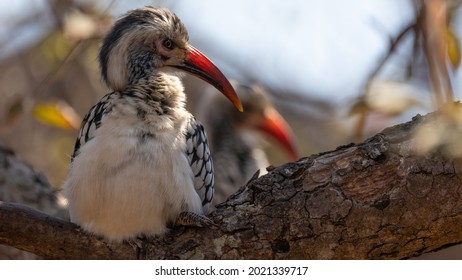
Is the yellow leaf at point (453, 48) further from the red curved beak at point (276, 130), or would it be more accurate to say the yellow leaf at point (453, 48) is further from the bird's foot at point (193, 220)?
the red curved beak at point (276, 130)

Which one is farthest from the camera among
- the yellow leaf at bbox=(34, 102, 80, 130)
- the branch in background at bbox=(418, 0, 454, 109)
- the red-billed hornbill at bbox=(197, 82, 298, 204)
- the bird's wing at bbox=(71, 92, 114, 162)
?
the red-billed hornbill at bbox=(197, 82, 298, 204)

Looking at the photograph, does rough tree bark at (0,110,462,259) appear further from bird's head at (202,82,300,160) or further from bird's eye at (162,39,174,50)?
bird's head at (202,82,300,160)

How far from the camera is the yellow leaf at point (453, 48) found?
239 centimetres

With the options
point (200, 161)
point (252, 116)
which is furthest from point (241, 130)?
point (200, 161)

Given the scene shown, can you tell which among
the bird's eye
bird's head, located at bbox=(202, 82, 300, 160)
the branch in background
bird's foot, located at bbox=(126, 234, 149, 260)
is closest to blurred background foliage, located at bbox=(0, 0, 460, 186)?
the branch in background

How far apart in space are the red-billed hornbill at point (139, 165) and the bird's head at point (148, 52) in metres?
0.06

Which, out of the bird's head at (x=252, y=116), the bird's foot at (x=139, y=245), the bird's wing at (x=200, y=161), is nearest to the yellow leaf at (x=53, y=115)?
the bird's wing at (x=200, y=161)

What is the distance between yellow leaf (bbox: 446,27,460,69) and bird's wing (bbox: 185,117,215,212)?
3.43ft

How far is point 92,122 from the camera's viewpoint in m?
3.00

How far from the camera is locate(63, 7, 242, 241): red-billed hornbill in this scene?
2793 millimetres

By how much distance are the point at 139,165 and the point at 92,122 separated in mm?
328
